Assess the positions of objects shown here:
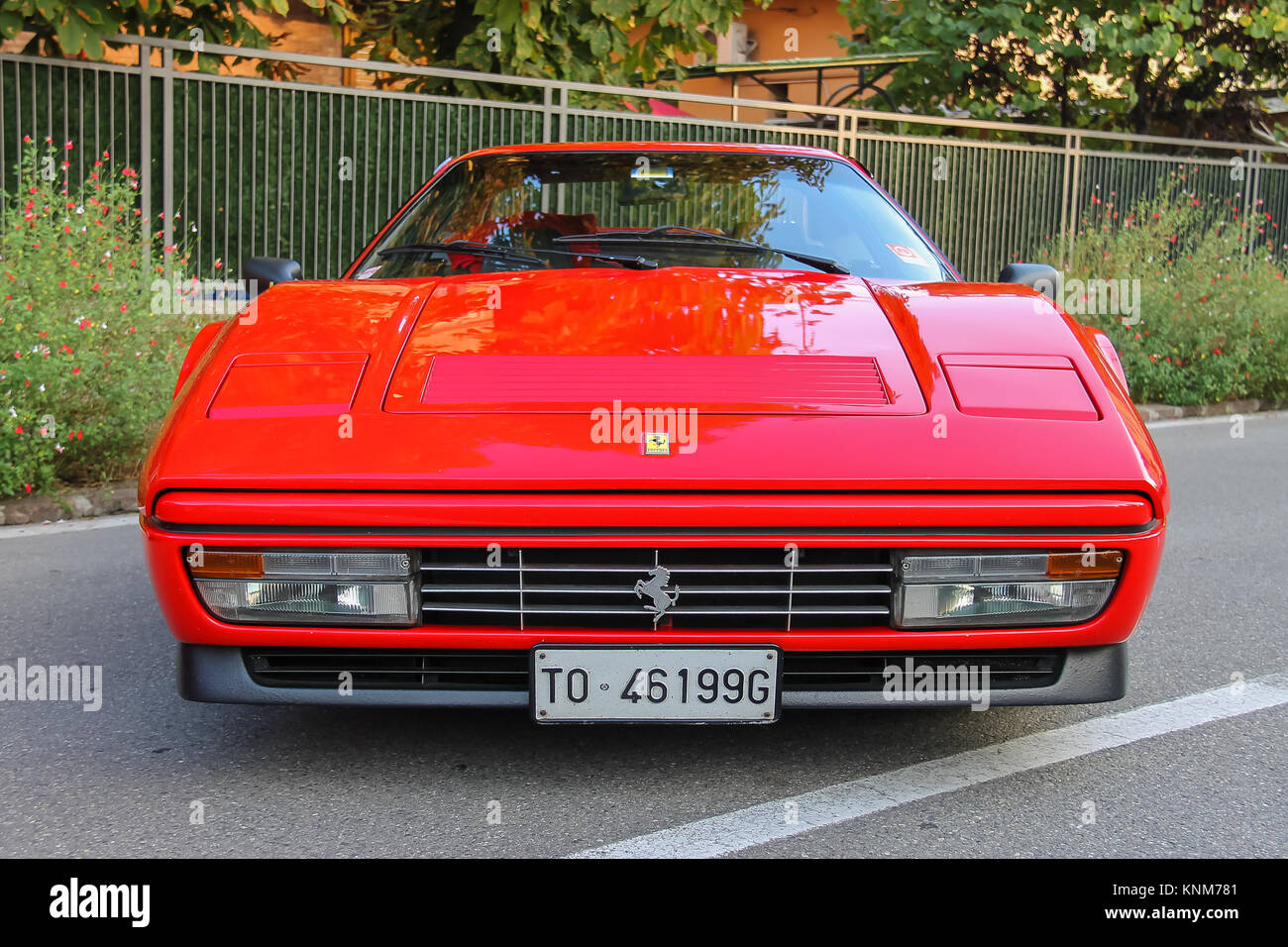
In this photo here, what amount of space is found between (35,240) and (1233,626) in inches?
212

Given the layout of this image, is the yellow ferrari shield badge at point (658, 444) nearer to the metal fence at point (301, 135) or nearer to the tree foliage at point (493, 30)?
the metal fence at point (301, 135)

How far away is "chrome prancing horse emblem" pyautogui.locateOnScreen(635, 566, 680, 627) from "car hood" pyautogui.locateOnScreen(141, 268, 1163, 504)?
0.18 m

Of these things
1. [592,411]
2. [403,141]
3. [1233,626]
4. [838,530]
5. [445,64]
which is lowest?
[1233,626]

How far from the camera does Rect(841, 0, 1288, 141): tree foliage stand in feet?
46.1

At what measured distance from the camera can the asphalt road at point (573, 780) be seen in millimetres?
2566

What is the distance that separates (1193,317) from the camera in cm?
1066

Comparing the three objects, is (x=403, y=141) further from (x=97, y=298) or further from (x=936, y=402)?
(x=936, y=402)

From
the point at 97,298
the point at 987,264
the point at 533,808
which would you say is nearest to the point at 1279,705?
the point at 533,808

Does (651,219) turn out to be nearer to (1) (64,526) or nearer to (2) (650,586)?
(2) (650,586)

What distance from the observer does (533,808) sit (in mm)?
2695

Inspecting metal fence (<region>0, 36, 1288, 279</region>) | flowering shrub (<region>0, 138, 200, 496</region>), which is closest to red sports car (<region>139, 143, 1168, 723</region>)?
flowering shrub (<region>0, 138, 200, 496</region>)

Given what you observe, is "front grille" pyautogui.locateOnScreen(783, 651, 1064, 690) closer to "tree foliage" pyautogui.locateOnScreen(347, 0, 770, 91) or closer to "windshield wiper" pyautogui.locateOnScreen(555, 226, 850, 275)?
"windshield wiper" pyautogui.locateOnScreen(555, 226, 850, 275)

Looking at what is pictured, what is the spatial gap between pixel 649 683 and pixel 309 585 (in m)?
0.67

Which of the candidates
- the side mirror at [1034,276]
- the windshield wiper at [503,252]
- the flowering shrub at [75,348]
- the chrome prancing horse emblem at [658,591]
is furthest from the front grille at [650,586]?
the flowering shrub at [75,348]
